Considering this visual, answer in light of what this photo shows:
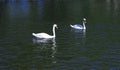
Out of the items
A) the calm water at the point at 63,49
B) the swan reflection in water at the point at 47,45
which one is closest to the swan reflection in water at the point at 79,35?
the calm water at the point at 63,49

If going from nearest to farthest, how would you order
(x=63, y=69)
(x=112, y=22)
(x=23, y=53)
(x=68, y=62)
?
(x=63, y=69), (x=68, y=62), (x=23, y=53), (x=112, y=22)

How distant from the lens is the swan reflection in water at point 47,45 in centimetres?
3578

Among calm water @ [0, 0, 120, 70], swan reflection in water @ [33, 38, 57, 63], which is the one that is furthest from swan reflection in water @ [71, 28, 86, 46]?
swan reflection in water @ [33, 38, 57, 63]

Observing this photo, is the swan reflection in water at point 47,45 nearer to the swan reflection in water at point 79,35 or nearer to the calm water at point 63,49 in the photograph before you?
the calm water at point 63,49

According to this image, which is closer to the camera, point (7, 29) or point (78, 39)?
point (78, 39)

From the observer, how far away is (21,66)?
3070cm

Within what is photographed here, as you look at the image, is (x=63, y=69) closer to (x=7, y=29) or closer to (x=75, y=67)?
(x=75, y=67)

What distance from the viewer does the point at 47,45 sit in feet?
133

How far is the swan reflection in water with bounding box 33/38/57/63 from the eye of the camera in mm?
35781

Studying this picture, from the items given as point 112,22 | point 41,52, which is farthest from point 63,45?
point 112,22

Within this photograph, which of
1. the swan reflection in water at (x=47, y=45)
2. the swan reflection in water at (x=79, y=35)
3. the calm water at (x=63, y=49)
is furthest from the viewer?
the swan reflection in water at (x=79, y=35)

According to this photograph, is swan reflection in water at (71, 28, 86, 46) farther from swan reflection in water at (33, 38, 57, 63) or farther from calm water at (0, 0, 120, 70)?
swan reflection in water at (33, 38, 57, 63)

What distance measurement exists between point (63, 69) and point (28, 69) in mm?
2490

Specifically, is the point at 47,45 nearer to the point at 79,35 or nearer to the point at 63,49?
the point at 63,49
